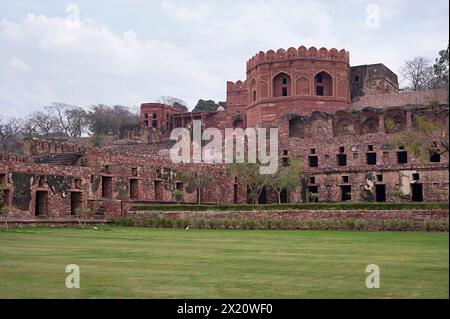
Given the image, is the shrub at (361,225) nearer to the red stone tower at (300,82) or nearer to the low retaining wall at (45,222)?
the low retaining wall at (45,222)

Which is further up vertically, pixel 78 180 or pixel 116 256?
pixel 78 180

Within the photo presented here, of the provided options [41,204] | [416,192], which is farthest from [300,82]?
[41,204]

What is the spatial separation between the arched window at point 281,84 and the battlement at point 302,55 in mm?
1498

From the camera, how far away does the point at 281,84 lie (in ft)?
184

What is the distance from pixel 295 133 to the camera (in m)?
51.1

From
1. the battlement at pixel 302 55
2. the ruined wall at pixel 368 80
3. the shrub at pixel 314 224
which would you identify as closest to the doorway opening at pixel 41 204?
the shrub at pixel 314 224

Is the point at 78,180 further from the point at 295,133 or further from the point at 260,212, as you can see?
the point at 295,133

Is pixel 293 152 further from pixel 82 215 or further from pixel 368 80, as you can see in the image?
pixel 82 215

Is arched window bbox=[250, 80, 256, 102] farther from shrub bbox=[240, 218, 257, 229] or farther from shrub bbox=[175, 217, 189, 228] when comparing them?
shrub bbox=[240, 218, 257, 229]

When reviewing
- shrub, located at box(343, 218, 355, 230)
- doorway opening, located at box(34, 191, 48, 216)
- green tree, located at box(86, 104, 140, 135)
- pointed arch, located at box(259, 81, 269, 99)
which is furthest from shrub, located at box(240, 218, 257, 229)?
green tree, located at box(86, 104, 140, 135)

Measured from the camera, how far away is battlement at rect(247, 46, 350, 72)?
2174 inches

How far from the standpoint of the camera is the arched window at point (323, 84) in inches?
2192
